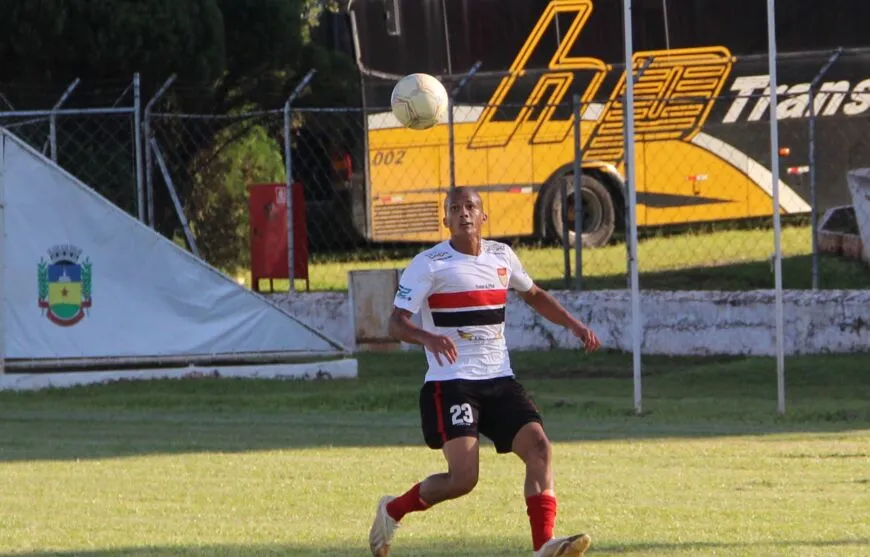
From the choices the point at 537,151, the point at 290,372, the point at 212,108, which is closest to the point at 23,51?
the point at 212,108

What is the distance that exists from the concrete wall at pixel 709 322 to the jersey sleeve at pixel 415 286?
34.6 feet

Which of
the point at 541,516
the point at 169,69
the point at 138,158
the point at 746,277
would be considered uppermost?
the point at 169,69

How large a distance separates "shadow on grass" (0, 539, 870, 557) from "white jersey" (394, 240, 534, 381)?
870 millimetres

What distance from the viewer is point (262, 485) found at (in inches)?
426

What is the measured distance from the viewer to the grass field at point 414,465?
8.59m

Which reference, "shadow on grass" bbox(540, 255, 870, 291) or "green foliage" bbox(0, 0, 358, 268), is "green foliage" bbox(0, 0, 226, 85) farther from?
"shadow on grass" bbox(540, 255, 870, 291)

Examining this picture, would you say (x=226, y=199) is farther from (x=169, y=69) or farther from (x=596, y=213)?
(x=596, y=213)

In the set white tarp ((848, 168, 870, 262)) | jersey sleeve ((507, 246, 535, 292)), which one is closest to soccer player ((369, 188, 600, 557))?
jersey sleeve ((507, 246, 535, 292))

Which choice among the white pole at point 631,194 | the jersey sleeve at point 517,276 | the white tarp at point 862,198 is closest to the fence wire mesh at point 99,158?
the white tarp at point 862,198

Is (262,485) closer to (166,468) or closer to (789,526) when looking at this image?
(166,468)

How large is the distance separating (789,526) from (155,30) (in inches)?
746

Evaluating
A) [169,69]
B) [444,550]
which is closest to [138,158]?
[169,69]

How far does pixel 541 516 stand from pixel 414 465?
431 centimetres

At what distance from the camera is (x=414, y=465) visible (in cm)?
1194
